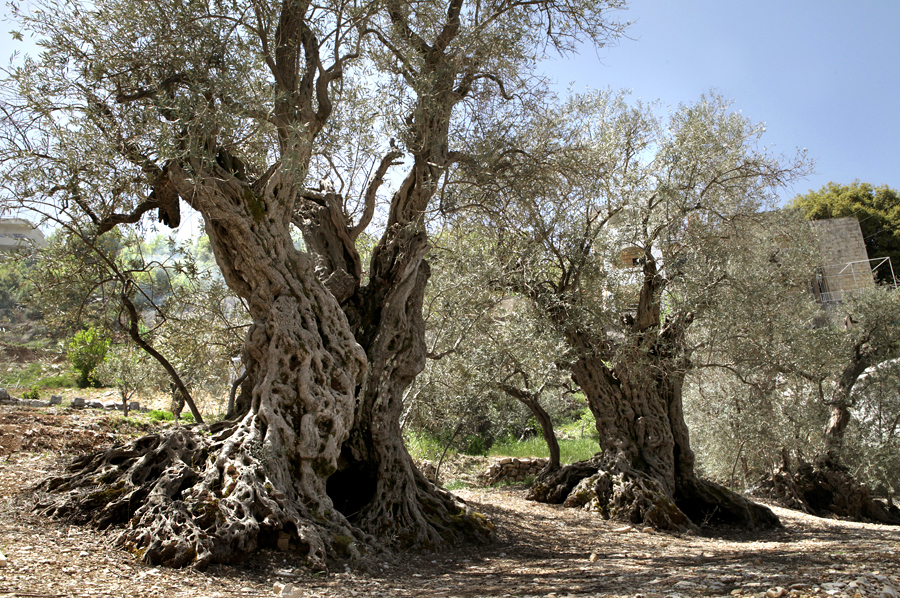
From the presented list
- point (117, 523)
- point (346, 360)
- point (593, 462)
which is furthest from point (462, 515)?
point (593, 462)

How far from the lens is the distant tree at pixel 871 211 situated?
3391cm

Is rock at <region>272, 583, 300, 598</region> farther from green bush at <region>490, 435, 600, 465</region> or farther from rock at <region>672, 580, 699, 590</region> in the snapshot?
green bush at <region>490, 435, 600, 465</region>

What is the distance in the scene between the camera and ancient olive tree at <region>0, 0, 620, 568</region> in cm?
496

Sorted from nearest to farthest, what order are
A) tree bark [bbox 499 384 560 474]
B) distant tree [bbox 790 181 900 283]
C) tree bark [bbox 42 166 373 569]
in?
tree bark [bbox 42 166 373 569] < tree bark [bbox 499 384 560 474] < distant tree [bbox 790 181 900 283]

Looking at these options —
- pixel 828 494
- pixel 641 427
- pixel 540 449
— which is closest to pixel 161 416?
pixel 641 427

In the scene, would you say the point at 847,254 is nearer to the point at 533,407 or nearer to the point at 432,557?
the point at 533,407

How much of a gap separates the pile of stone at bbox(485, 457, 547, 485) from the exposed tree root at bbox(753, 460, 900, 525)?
19.3ft

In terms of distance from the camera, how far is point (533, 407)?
12289 millimetres

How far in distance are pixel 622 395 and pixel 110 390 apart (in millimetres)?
15682

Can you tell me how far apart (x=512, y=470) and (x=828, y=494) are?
7548 millimetres

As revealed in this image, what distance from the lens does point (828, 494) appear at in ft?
43.2

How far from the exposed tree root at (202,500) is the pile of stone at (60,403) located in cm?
825

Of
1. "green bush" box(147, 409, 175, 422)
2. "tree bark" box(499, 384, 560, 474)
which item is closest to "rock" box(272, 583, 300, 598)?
"tree bark" box(499, 384, 560, 474)

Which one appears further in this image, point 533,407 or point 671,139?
point 533,407
